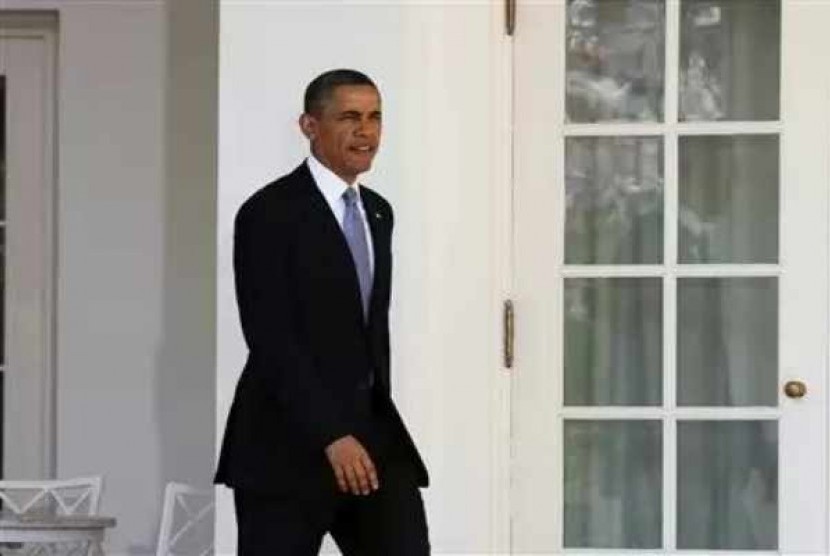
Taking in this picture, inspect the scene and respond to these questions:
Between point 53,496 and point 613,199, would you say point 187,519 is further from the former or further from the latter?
point 613,199

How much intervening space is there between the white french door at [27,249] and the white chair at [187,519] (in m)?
0.59

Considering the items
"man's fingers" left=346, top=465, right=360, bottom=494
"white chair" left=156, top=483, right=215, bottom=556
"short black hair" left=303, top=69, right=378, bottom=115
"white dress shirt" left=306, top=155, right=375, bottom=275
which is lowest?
"white chair" left=156, top=483, right=215, bottom=556

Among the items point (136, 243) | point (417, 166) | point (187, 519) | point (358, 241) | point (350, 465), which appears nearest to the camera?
point (350, 465)

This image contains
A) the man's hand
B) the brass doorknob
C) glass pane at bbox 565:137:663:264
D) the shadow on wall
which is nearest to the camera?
the man's hand

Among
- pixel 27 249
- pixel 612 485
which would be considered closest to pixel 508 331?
pixel 612 485

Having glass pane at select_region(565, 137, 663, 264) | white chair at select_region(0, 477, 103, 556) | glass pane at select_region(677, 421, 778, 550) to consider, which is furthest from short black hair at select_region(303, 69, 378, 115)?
white chair at select_region(0, 477, 103, 556)

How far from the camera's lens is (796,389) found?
4598 millimetres

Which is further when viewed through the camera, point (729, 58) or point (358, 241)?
point (729, 58)

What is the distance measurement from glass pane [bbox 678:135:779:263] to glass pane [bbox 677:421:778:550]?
49 centimetres

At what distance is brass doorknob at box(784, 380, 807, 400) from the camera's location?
4.60 metres

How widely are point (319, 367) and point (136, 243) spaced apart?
A: 7.54ft

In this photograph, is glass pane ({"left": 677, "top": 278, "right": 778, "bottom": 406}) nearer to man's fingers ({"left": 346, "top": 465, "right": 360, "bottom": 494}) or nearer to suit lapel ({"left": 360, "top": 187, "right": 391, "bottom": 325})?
suit lapel ({"left": 360, "top": 187, "right": 391, "bottom": 325})

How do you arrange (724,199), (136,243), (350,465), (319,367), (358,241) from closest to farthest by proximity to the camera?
1. (350,465)
2. (319,367)
3. (358,241)
4. (724,199)
5. (136,243)

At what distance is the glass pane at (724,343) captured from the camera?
467 centimetres
